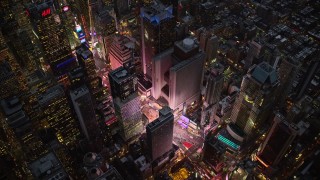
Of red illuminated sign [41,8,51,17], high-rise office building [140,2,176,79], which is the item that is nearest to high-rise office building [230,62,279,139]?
high-rise office building [140,2,176,79]

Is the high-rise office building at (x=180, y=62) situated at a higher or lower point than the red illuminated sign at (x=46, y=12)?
lower

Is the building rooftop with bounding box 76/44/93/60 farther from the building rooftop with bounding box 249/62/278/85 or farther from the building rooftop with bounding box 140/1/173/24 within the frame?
the building rooftop with bounding box 249/62/278/85

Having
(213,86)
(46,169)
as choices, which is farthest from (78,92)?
(213,86)

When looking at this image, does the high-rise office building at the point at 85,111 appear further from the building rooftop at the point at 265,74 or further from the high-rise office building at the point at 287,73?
the high-rise office building at the point at 287,73

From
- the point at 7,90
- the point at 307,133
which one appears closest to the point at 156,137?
the point at 7,90

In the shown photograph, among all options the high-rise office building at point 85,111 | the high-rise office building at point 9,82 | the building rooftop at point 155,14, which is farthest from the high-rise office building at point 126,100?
the high-rise office building at point 9,82
